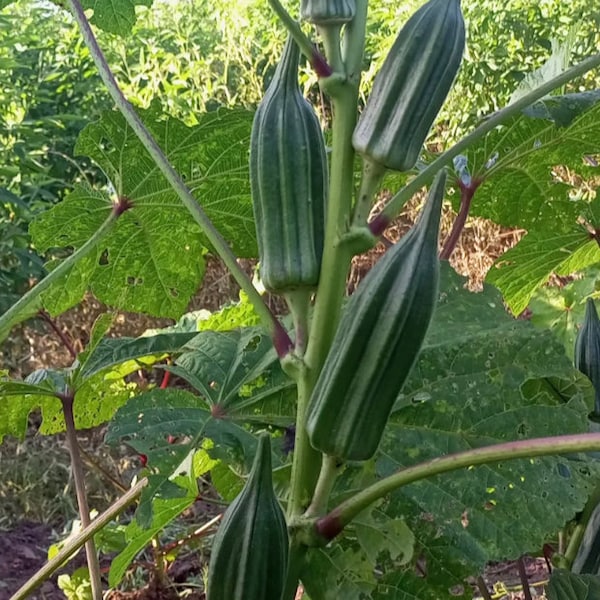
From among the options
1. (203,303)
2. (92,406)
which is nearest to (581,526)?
(92,406)

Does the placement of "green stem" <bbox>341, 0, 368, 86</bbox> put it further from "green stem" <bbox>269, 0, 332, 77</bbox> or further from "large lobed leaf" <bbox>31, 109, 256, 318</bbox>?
"large lobed leaf" <bbox>31, 109, 256, 318</bbox>

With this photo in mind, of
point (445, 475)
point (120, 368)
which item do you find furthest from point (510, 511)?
point (120, 368)

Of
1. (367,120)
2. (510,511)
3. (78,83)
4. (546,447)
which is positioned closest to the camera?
(546,447)

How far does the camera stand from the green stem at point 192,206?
2.54ft

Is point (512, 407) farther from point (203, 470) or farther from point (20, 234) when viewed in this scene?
point (20, 234)

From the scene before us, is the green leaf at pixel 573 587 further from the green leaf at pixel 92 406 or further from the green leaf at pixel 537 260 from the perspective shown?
the green leaf at pixel 92 406

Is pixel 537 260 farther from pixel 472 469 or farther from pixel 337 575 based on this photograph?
pixel 337 575

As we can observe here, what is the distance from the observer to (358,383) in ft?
2.31

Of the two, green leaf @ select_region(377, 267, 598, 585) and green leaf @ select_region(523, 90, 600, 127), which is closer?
green leaf @ select_region(377, 267, 598, 585)

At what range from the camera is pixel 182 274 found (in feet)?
4.64

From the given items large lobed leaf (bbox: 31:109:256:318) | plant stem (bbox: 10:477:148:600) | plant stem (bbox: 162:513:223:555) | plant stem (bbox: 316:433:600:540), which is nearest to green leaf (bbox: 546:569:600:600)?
plant stem (bbox: 316:433:600:540)

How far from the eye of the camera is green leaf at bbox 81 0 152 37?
125cm

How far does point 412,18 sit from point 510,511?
49cm

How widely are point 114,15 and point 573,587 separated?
3.25 feet
